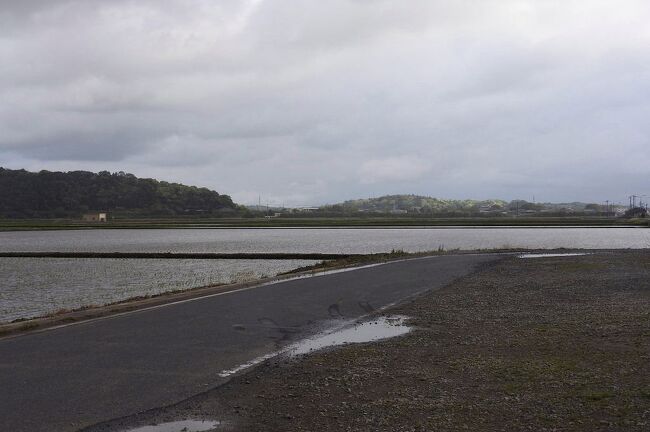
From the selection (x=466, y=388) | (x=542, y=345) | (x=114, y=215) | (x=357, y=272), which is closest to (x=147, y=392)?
(x=466, y=388)

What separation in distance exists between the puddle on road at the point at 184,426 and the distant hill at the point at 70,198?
611 ft

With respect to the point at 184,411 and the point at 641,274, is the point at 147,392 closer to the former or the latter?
the point at 184,411

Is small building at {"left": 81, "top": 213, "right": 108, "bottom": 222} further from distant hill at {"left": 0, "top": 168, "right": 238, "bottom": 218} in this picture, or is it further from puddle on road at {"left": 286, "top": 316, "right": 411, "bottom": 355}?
puddle on road at {"left": 286, "top": 316, "right": 411, "bottom": 355}

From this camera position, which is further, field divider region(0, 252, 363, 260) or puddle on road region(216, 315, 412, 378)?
field divider region(0, 252, 363, 260)

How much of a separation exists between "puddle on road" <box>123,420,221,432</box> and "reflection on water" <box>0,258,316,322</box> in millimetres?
11460

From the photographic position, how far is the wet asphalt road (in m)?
6.34

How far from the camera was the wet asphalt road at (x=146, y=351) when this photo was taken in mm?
6340

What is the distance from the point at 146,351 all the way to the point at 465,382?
4.64m

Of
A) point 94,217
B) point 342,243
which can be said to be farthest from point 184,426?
point 94,217

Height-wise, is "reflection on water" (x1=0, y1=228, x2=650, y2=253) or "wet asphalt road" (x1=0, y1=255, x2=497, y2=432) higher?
"wet asphalt road" (x1=0, y1=255, x2=497, y2=432)

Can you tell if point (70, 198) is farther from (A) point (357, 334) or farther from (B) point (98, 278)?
(A) point (357, 334)

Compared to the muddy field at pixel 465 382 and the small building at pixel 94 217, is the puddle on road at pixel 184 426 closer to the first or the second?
the muddy field at pixel 465 382

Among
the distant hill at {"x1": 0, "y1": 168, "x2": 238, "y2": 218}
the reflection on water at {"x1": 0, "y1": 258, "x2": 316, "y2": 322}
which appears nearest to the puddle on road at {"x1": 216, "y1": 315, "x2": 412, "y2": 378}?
the reflection on water at {"x1": 0, "y1": 258, "x2": 316, "y2": 322}

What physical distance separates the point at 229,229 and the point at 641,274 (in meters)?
103
